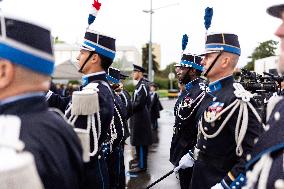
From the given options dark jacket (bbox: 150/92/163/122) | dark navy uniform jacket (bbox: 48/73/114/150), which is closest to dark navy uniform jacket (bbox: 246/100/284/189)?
dark navy uniform jacket (bbox: 48/73/114/150)

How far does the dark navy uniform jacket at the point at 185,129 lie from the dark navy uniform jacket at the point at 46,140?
350 centimetres

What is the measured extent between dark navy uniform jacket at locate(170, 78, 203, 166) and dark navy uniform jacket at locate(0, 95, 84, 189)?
3504 mm

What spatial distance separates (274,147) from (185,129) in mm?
3454

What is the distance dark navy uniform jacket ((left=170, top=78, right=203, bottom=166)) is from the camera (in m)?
5.16

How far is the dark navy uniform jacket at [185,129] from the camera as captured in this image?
516 centimetres

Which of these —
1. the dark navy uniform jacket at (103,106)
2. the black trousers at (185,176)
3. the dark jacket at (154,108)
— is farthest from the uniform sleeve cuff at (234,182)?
the dark jacket at (154,108)

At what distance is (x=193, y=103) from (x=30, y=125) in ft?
12.2

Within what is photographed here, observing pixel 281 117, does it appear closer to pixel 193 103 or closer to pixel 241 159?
pixel 241 159

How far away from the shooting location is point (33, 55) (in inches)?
63.9

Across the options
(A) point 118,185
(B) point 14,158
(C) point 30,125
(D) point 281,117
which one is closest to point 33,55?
(C) point 30,125

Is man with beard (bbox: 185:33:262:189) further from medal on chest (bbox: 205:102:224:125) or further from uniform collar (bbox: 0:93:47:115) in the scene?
uniform collar (bbox: 0:93:47:115)

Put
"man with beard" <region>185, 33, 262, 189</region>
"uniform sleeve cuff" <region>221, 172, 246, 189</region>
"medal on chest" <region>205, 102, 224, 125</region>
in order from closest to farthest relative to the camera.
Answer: "uniform sleeve cuff" <region>221, 172, 246, 189</region> → "man with beard" <region>185, 33, 262, 189</region> → "medal on chest" <region>205, 102, 224, 125</region>

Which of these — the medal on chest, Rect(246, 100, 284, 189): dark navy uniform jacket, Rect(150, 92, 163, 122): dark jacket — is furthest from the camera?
Rect(150, 92, 163, 122): dark jacket

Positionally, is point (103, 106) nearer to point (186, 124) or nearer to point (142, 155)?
point (186, 124)
